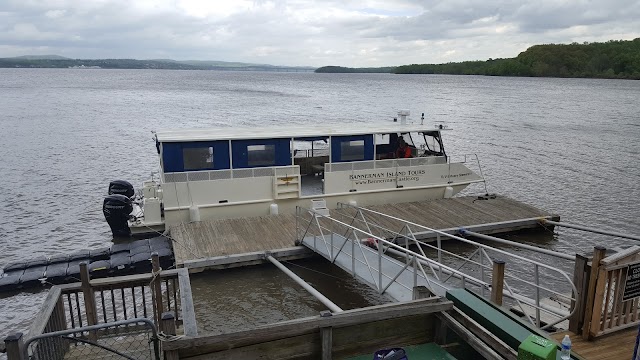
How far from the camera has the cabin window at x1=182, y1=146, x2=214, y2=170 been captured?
15.8m

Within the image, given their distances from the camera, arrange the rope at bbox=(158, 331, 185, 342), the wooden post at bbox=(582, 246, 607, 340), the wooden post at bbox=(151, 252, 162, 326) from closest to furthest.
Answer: the rope at bbox=(158, 331, 185, 342) < the wooden post at bbox=(582, 246, 607, 340) < the wooden post at bbox=(151, 252, 162, 326)

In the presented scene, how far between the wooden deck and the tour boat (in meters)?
9.19

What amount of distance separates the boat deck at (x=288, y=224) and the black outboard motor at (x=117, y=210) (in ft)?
8.51

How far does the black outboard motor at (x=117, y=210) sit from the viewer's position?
16.3 meters

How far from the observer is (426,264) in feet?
41.2

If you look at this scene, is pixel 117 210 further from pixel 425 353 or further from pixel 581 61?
pixel 581 61

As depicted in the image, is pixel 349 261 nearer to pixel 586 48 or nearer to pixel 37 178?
pixel 37 178

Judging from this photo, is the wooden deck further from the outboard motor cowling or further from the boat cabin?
the outboard motor cowling

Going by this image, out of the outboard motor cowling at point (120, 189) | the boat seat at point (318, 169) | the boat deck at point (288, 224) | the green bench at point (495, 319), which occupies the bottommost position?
the boat deck at point (288, 224)

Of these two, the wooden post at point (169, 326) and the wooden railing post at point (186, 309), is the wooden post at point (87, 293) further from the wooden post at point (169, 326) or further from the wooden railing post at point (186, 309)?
the wooden post at point (169, 326)

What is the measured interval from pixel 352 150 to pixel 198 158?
17.5 ft

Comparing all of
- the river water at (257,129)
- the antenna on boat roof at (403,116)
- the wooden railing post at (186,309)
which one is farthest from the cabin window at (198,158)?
the wooden railing post at (186,309)

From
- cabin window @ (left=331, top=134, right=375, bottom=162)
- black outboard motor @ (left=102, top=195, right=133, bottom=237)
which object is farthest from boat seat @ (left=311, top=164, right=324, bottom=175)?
black outboard motor @ (left=102, top=195, right=133, bottom=237)

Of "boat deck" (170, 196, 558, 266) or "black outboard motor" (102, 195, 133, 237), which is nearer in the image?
"boat deck" (170, 196, 558, 266)
